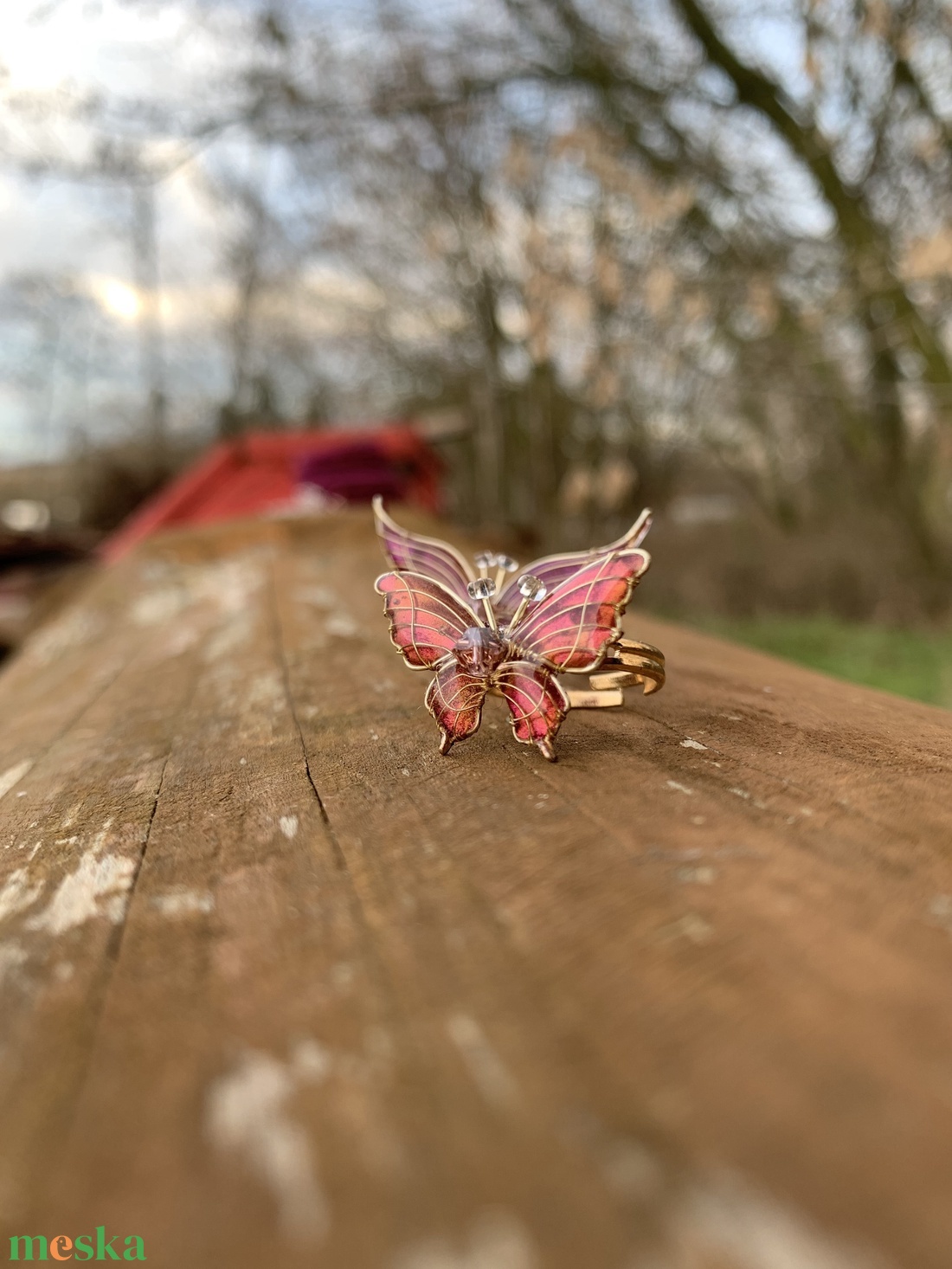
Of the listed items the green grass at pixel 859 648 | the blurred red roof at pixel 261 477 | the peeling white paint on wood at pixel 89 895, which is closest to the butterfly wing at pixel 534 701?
the peeling white paint on wood at pixel 89 895

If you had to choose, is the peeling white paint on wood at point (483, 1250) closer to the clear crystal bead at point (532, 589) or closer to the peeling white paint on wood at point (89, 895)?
the peeling white paint on wood at point (89, 895)

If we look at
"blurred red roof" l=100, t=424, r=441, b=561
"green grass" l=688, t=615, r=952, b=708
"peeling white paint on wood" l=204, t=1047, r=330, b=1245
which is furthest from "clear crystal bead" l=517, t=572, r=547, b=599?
"green grass" l=688, t=615, r=952, b=708

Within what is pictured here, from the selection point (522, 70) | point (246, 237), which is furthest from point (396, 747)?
point (246, 237)

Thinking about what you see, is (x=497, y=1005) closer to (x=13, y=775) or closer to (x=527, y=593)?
(x=527, y=593)

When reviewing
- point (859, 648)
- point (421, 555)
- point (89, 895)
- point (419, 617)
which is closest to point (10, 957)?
point (89, 895)

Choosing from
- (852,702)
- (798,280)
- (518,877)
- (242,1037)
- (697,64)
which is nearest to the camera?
(242,1037)

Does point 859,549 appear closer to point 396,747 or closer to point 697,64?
point 697,64

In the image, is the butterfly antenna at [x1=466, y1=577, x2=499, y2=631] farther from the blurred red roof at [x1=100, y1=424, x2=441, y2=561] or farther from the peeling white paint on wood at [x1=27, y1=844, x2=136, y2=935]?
the blurred red roof at [x1=100, y1=424, x2=441, y2=561]
